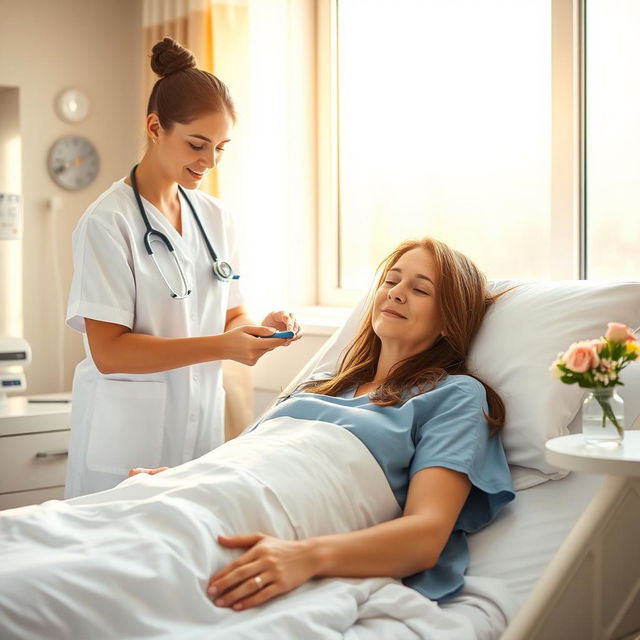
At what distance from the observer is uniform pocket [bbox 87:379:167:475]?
2.04 meters

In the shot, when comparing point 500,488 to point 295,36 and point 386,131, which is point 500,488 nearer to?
point 386,131

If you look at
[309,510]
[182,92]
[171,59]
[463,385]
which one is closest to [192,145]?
[182,92]

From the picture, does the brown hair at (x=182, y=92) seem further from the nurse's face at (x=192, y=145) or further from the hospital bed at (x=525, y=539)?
the hospital bed at (x=525, y=539)

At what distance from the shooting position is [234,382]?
116 inches

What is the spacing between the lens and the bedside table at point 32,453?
281 cm

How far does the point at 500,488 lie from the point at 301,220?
1.97m

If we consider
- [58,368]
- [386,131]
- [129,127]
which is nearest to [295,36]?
[386,131]

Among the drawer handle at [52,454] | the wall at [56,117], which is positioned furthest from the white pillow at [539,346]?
the wall at [56,117]

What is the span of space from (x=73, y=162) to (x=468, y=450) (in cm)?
255

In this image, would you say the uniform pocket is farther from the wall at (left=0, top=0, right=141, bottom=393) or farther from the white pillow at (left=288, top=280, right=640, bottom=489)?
the wall at (left=0, top=0, right=141, bottom=393)

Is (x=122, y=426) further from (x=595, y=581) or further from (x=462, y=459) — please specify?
(x=595, y=581)

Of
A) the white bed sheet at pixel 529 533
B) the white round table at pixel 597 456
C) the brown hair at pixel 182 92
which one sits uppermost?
the brown hair at pixel 182 92

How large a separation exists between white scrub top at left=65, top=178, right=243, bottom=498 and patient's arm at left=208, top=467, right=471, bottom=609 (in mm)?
791

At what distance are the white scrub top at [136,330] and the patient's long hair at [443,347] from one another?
1.20ft
